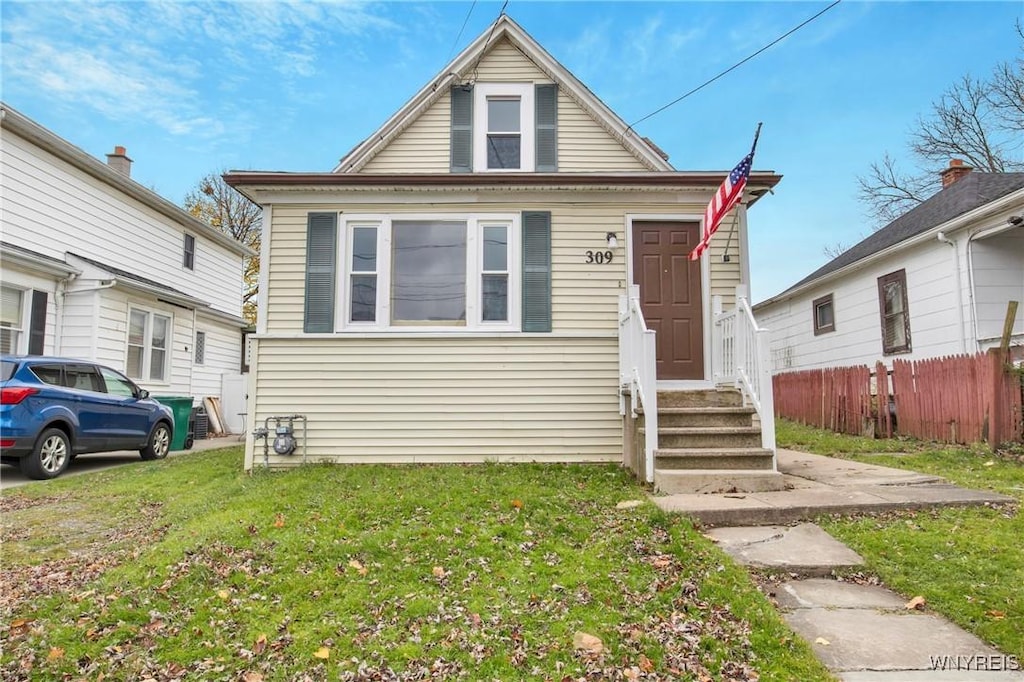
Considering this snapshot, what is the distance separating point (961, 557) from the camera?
3584mm

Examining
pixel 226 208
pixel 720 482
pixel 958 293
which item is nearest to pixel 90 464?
pixel 720 482

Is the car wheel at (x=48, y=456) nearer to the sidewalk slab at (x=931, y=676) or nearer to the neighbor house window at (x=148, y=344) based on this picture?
the neighbor house window at (x=148, y=344)

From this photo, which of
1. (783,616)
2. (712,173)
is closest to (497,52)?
(712,173)

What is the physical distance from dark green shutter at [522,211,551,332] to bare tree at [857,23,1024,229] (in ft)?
61.8

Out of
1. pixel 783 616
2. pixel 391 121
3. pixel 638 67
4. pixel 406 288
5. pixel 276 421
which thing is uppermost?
pixel 638 67

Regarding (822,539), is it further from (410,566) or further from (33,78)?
(33,78)

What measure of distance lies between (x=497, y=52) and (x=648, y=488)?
25.0 ft

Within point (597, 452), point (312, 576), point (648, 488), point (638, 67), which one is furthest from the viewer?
point (638, 67)

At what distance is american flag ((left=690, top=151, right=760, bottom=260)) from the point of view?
6.05 m

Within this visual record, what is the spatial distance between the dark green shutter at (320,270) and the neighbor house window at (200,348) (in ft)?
29.1

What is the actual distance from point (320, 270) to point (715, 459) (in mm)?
5377

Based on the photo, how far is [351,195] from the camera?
7.61 meters

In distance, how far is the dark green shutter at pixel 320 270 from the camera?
748 cm

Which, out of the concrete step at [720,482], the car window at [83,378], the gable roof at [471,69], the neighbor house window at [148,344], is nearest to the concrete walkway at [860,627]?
the concrete step at [720,482]
